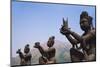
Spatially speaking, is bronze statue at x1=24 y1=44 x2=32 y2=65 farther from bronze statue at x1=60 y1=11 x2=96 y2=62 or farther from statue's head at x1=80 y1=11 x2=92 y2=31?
statue's head at x1=80 y1=11 x2=92 y2=31

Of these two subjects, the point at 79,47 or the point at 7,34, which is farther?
the point at 79,47

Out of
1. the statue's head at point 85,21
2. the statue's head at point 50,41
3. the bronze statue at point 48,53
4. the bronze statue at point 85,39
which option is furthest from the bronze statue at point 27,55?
the statue's head at point 85,21

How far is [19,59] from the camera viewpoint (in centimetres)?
228

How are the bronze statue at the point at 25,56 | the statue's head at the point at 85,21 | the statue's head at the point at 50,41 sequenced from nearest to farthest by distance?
the bronze statue at the point at 25,56
the statue's head at the point at 50,41
the statue's head at the point at 85,21

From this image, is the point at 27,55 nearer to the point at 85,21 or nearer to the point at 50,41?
the point at 50,41

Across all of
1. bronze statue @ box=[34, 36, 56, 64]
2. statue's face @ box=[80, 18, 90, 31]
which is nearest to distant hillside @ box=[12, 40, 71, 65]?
bronze statue @ box=[34, 36, 56, 64]

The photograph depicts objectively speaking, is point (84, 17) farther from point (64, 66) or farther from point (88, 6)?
point (64, 66)

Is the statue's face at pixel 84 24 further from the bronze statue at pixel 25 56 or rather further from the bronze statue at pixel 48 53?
the bronze statue at pixel 25 56

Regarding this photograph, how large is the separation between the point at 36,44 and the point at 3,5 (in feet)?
1.72

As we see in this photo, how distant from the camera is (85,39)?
255 cm

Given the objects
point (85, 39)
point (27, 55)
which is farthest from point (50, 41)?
point (85, 39)

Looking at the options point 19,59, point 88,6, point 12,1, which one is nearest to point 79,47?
point 88,6

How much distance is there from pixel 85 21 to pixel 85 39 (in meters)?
0.21

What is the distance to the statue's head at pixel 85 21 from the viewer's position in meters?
2.54
